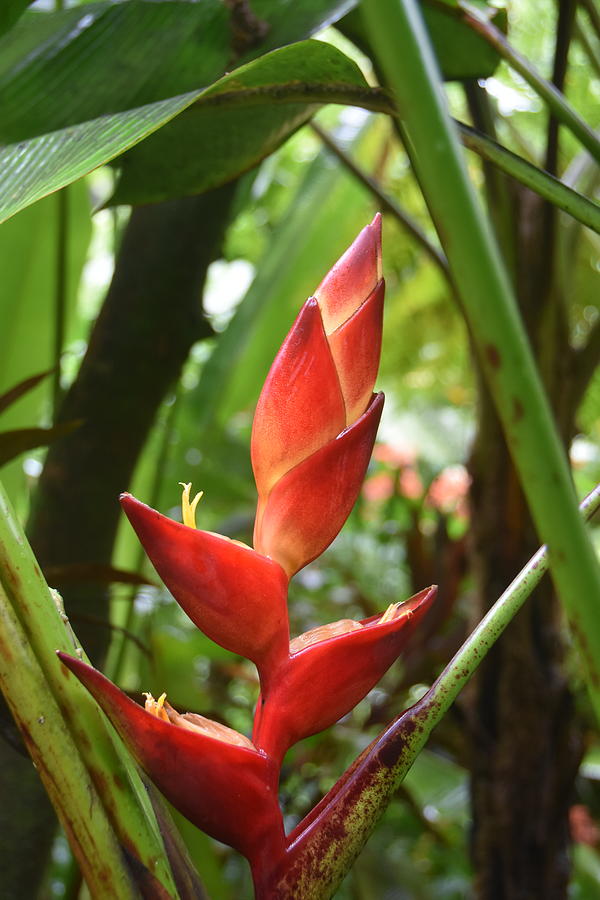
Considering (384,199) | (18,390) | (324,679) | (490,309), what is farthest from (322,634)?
(384,199)

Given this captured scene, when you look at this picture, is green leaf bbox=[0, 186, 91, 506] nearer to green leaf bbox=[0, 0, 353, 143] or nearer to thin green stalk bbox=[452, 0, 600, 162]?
green leaf bbox=[0, 0, 353, 143]

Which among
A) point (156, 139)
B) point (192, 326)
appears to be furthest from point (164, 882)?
point (192, 326)

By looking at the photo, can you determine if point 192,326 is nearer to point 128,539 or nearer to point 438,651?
point 128,539

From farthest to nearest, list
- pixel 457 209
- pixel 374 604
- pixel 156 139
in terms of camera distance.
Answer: pixel 374 604
pixel 156 139
pixel 457 209

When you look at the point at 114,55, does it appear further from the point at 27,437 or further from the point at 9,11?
the point at 27,437

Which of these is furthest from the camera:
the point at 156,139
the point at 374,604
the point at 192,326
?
the point at 374,604

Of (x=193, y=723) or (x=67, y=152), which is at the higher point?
(x=67, y=152)

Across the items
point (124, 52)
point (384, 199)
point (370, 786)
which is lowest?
point (370, 786)
